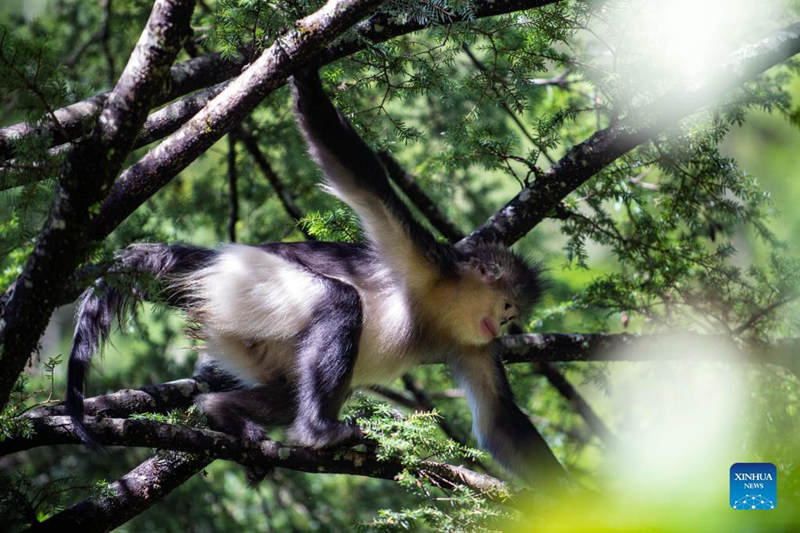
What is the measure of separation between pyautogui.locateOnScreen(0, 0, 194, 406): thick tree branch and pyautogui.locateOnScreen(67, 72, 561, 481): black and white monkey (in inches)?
38.0

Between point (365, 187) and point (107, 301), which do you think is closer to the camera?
point (107, 301)

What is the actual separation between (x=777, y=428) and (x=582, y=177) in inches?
65.9

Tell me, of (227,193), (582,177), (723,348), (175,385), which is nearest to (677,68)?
(582,177)

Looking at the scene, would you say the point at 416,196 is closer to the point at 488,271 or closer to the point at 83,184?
the point at 488,271

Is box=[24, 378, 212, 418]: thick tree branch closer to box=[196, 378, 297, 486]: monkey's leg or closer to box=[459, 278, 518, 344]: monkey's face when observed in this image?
box=[196, 378, 297, 486]: monkey's leg

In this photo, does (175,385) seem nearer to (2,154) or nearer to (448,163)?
(2,154)

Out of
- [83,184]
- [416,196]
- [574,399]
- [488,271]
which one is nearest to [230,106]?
[83,184]

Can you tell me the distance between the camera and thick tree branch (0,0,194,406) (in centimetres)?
245

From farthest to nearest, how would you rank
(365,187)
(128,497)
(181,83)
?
(181,83) < (365,187) < (128,497)

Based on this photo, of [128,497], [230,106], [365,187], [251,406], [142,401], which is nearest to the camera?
[230,106]

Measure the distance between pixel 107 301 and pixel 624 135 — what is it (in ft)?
9.49

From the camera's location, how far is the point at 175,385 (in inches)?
172

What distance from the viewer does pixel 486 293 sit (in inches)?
176

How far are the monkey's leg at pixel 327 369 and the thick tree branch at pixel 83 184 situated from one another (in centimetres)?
154
